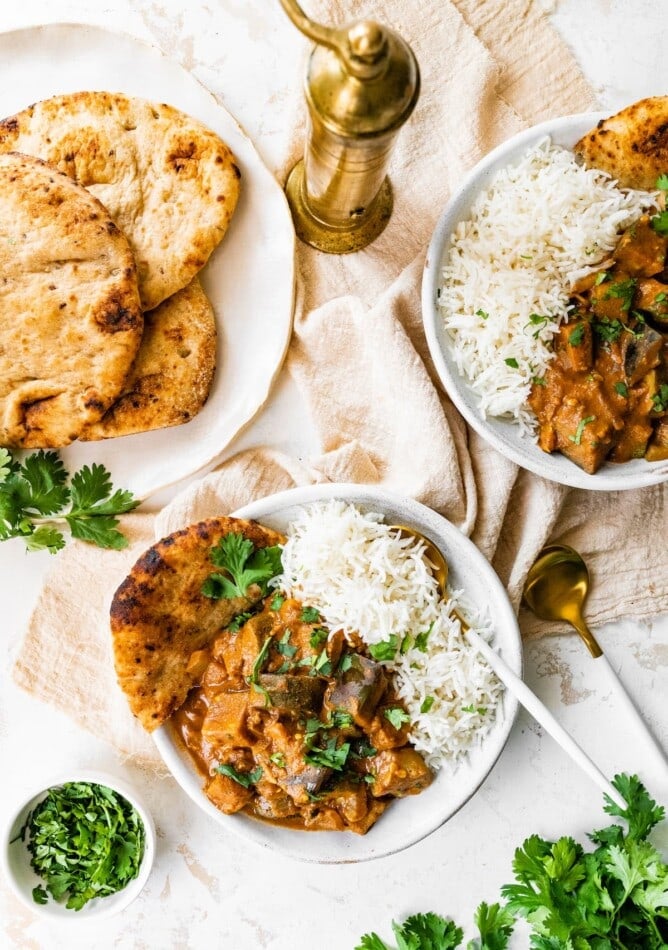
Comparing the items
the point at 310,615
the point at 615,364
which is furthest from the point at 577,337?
the point at 310,615

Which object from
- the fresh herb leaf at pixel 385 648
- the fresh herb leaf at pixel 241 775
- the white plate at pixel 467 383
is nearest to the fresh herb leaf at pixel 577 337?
the white plate at pixel 467 383

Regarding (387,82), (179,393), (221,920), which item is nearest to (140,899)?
(221,920)

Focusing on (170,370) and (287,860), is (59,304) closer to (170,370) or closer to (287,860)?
(170,370)

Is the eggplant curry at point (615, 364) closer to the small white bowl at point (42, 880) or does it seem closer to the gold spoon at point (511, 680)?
the gold spoon at point (511, 680)

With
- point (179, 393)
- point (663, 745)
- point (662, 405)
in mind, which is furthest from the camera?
point (663, 745)

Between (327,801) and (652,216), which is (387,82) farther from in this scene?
(327,801)

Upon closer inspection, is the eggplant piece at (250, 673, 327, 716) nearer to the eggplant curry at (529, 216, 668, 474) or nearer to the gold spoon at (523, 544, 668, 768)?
the gold spoon at (523, 544, 668, 768)
